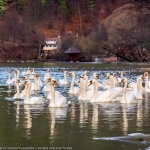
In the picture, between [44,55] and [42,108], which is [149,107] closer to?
[42,108]

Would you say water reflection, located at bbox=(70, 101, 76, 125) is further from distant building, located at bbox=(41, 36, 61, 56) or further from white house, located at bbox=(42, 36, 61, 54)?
white house, located at bbox=(42, 36, 61, 54)

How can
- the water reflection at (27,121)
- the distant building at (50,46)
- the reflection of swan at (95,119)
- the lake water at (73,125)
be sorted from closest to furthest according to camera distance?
the lake water at (73,125) → the water reflection at (27,121) → the reflection of swan at (95,119) → the distant building at (50,46)

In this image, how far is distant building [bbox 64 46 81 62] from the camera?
3994 inches

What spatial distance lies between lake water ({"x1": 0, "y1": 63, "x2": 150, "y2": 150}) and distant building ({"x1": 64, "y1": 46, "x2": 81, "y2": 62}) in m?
77.9

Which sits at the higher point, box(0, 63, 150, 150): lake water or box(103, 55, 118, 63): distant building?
box(103, 55, 118, 63): distant building

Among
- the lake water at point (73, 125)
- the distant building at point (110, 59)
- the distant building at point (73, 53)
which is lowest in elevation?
the lake water at point (73, 125)

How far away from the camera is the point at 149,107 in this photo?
72.3ft

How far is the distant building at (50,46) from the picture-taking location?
117 m

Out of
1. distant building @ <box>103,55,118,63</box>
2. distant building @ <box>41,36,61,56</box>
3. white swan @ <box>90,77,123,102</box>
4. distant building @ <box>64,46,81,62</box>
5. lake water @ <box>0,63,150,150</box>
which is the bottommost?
lake water @ <box>0,63,150,150</box>

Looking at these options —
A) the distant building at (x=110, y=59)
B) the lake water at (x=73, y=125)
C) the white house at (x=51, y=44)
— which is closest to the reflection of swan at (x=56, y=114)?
the lake water at (x=73, y=125)

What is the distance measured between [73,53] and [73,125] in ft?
277

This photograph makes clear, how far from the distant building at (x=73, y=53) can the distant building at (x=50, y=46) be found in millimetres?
11292

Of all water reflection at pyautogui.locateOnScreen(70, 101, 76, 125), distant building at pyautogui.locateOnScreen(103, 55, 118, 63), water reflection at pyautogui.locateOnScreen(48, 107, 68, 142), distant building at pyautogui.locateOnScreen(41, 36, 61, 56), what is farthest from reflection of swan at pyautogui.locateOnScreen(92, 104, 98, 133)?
distant building at pyautogui.locateOnScreen(41, 36, 61, 56)

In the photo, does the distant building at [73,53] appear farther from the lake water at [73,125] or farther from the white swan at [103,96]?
the lake water at [73,125]
